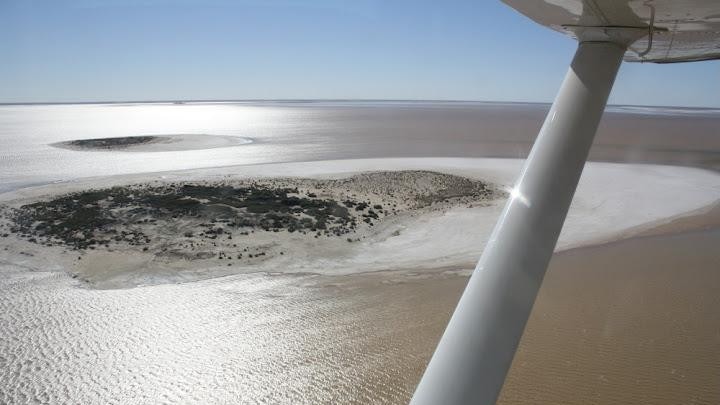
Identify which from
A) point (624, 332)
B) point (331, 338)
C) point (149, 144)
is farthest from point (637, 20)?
point (149, 144)

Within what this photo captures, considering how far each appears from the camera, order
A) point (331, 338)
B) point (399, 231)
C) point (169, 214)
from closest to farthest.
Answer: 1. point (331, 338)
2. point (399, 231)
3. point (169, 214)

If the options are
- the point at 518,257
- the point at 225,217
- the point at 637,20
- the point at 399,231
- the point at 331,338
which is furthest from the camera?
the point at 225,217

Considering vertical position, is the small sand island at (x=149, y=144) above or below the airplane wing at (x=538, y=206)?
below

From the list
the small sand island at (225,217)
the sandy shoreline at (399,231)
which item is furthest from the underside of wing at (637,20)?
the small sand island at (225,217)

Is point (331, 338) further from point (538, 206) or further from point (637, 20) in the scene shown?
point (637, 20)

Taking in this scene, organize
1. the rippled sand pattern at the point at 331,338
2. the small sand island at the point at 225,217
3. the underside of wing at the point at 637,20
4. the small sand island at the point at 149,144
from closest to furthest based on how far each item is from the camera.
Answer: the underside of wing at the point at 637,20
the rippled sand pattern at the point at 331,338
the small sand island at the point at 225,217
the small sand island at the point at 149,144

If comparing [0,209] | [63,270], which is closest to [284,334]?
[63,270]

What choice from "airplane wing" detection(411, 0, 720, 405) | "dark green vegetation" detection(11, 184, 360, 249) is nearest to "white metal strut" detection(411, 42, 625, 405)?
"airplane wing" detection(411, 0, 720, 405)

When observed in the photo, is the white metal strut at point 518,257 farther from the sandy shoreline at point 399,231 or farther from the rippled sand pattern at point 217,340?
the sandy shoreline at point 399,231
